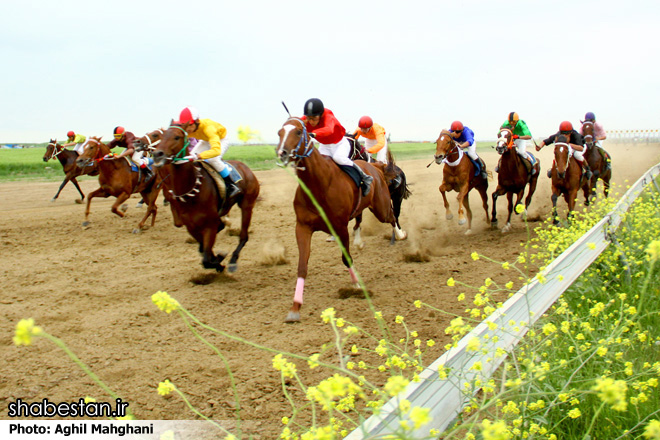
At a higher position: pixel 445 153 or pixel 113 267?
pixel 445 153

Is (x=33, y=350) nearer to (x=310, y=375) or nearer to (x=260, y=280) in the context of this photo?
(x=310, y=375)

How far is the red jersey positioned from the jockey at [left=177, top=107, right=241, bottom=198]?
152 centimetres

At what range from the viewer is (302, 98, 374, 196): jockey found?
6480 millimetres

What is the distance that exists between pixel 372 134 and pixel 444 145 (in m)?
1.59

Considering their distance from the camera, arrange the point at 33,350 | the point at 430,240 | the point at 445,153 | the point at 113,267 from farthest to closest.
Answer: the point at 445,153 → the point at 430,240 → the point at 113,267 → the point at 33,350

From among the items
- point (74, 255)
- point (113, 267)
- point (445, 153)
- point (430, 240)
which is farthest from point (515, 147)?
point (74, 255)

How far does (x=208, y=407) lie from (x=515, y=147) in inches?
371

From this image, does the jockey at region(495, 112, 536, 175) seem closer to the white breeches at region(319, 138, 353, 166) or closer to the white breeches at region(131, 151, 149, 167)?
the white breeches at region(319, 138, 353, 166)

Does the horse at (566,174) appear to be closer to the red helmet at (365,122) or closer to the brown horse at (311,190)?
the red helmet at (365,122)

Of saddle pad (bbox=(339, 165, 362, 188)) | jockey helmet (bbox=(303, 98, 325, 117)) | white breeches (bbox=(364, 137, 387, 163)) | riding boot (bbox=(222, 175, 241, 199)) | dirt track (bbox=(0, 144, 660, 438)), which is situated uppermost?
jockey helmet (bbox=(303, 98, 325, 117))

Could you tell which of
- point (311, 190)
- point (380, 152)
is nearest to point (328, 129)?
point (311, 190)

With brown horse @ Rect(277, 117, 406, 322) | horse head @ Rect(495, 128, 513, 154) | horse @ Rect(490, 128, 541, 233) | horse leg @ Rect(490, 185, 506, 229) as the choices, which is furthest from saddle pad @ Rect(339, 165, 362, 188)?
horse leg @ Rect(490, 185, 506, 229)

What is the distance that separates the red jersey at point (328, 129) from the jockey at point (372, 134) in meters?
3.35

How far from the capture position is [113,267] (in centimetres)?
870
